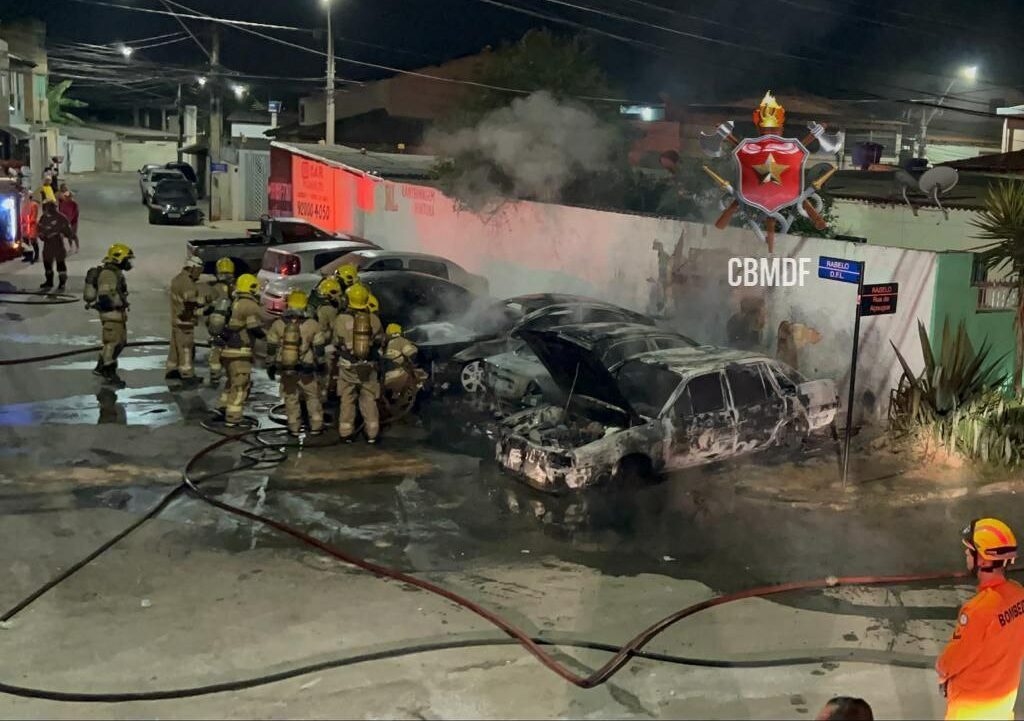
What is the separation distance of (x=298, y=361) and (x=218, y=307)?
6.76ft

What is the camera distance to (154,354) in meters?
15.4

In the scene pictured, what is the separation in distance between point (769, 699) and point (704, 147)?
941 cm

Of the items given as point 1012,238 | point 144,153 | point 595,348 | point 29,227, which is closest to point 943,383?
point 1012,238

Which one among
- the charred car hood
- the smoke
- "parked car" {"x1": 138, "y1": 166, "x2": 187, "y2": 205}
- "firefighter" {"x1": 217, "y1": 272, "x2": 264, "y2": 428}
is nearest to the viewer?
the charred car hood

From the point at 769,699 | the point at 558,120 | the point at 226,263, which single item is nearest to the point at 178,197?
the point at 558,120

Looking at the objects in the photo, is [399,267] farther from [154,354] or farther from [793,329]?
[793,329]

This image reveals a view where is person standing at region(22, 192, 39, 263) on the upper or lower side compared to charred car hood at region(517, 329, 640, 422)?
upper

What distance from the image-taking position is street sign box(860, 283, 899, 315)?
9727 mm

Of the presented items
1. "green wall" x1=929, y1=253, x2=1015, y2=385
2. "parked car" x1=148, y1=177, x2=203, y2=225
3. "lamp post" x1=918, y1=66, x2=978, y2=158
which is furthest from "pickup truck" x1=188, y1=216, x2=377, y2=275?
"lamp post" x1=918, y1=66, x2=978, y2=158

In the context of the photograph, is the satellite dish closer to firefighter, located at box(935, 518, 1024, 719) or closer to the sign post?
the sign post

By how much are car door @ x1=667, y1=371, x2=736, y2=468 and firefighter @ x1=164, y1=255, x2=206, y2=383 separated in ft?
20.9

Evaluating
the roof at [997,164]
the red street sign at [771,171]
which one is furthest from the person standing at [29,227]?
the roof at [997,164]

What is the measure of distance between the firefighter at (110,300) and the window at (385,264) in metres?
4.13

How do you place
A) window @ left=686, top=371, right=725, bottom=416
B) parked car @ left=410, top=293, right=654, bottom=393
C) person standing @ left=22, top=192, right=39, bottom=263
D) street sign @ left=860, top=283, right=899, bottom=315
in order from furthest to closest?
person standing @ left=22, top=192, right=39, bottom=263, parked car @ left=410, top=293, right=654, bottom=393, window @ left=686, top=371, right=725, bottom=416, street sign @ left=860, top=283, right=899, bottom=315
